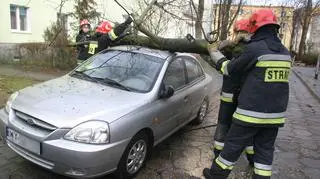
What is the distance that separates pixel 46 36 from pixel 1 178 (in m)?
10.6

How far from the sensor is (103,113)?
12.8ft

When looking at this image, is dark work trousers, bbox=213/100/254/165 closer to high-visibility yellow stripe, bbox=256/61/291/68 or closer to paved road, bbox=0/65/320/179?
paved road, bbox=0/65/320/179

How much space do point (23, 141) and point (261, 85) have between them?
101 inches

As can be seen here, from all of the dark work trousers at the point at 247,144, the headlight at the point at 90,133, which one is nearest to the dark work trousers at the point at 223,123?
the dark work trousers at the point at 247,144

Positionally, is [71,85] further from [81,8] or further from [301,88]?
[301,88]

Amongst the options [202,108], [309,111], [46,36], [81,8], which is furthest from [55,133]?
[46,36]

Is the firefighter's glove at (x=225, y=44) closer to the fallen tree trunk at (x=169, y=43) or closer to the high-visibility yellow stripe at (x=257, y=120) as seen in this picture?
the fallen tree trunk at (x=169, y=43)

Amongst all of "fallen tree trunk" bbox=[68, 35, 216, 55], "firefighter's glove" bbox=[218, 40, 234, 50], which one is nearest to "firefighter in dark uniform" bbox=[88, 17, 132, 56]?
"fallen tree trunk" bbox=[68, 35, 216, 55]

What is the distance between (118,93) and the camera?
179 inches

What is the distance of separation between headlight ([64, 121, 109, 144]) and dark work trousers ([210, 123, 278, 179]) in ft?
4.18

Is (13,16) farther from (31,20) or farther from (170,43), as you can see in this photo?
(170,43)

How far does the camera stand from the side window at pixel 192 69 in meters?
6.12

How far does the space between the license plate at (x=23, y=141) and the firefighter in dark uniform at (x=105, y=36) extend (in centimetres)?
244

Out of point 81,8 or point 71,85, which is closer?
point 71,85
